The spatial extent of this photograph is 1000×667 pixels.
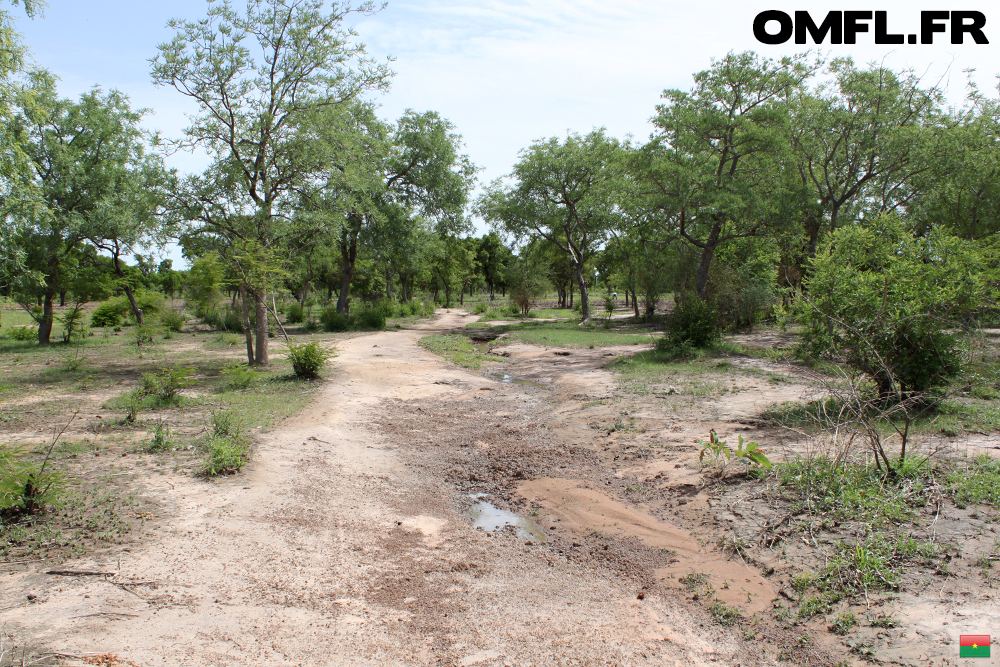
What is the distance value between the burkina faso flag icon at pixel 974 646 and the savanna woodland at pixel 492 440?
49 millimetres

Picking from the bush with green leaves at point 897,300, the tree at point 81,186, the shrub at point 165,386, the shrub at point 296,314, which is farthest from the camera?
the shrub at point 296,314

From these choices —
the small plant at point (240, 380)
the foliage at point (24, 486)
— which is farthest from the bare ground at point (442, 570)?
the small plant at point (240, 380)

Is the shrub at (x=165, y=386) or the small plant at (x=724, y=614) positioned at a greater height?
the shrub at (x=165, y=386)

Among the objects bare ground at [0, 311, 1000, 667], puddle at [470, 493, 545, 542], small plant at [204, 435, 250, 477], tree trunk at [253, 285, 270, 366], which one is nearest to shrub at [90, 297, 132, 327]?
tree trunk at [253, 285, 270, 366]

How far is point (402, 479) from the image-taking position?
7621 mm

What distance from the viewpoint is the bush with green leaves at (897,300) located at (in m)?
8.33

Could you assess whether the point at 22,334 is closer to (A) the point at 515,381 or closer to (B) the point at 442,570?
(A) the point at 515,381

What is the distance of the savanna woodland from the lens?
4.31 m

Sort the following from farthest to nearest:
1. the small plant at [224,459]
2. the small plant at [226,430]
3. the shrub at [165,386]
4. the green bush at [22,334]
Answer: the green bush at [22,334] < the shrub at [165,386] < the small plant at [226,430] < the small plant at [224,459]

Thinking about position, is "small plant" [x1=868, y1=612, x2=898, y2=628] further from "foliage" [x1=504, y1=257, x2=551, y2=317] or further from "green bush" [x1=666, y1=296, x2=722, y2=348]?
"foliage" [x1=504, y1=257, x2=551, y2=317]

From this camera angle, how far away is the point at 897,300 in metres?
8.43

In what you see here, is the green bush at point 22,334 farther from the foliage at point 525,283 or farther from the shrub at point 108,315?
the foliage at point 525,283

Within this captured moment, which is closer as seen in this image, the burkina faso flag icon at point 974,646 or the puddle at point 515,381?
the burkina faso flag icon at point 974,646

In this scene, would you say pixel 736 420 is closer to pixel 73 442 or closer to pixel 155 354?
pixel 73 442
